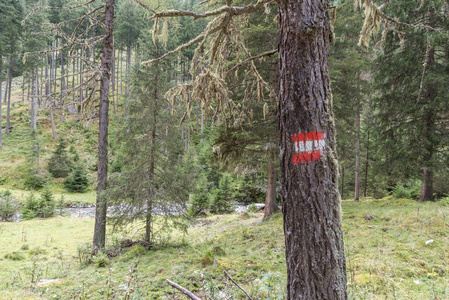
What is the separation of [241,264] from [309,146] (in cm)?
416

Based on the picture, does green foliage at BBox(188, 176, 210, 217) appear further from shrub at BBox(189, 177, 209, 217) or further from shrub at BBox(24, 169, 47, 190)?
shrub at BBox(24, 169, 47, 190)

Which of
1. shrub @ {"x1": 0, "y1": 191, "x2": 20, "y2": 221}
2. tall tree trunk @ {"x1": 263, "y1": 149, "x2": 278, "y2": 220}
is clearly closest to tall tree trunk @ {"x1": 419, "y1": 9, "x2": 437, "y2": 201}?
tall tree trunk @ {"x1": 263, "y1": 149, "x2": 278, "y2": 220}

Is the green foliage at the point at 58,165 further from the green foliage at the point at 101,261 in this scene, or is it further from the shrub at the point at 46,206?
the green foliage at the point at 101,261

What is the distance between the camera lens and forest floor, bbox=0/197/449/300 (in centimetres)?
365

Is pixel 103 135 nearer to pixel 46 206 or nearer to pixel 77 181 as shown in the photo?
pixel 46 206

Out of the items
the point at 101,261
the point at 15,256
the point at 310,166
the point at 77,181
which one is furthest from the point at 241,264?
the point at 77,181

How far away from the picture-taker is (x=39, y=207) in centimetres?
1570

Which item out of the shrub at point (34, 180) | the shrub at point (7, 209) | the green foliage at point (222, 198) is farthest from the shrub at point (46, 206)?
the green foliage at point (222, 198)

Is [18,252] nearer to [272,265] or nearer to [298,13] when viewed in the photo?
[272,265]

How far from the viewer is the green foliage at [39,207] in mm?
15195

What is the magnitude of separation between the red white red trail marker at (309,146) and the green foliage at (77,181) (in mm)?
24374

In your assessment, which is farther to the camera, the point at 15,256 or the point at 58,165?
the point at 58,165

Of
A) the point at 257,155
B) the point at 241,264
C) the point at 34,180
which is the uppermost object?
the point at 257,155

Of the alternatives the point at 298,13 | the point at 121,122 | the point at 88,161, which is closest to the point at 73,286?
the point at 121,122
